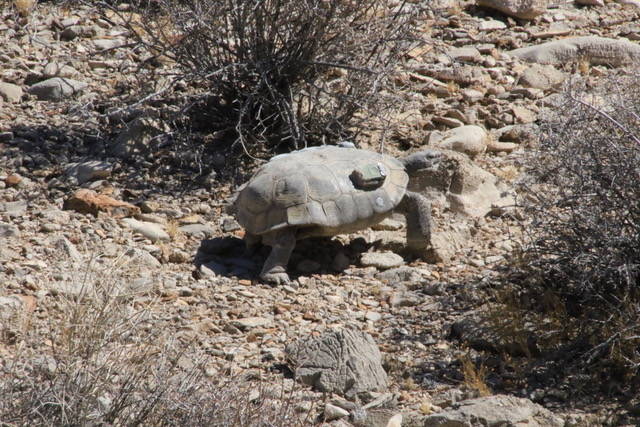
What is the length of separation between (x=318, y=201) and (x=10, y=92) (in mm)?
3540

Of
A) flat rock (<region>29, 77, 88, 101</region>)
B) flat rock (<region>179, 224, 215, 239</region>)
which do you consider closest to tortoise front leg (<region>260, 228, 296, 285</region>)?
flat rock (<region>179, 224, 215, 239</region>)

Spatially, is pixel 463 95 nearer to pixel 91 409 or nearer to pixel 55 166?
pixel 55 166

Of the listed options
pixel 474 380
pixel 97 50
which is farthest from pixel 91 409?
pixel 97 50

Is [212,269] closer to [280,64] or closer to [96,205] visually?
[96,205]

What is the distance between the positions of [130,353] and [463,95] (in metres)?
5.74

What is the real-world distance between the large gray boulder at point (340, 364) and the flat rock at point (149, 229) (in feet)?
6.61

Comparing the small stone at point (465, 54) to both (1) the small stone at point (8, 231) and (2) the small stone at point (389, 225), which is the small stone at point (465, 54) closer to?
(2) the small stone at point (389, 225)

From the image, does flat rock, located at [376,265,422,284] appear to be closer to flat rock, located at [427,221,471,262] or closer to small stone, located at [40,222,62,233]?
flat rock, located at [427,221,471,262]

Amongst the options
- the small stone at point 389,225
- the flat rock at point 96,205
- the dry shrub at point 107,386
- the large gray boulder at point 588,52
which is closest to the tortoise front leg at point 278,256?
the small stone at point 389,225

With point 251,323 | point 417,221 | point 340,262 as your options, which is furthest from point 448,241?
point 251,323

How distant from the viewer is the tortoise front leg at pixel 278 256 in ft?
21.3

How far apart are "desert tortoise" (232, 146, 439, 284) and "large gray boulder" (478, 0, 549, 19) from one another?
490 cm

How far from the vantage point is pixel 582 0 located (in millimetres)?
11719

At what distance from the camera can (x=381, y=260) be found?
268 inches
